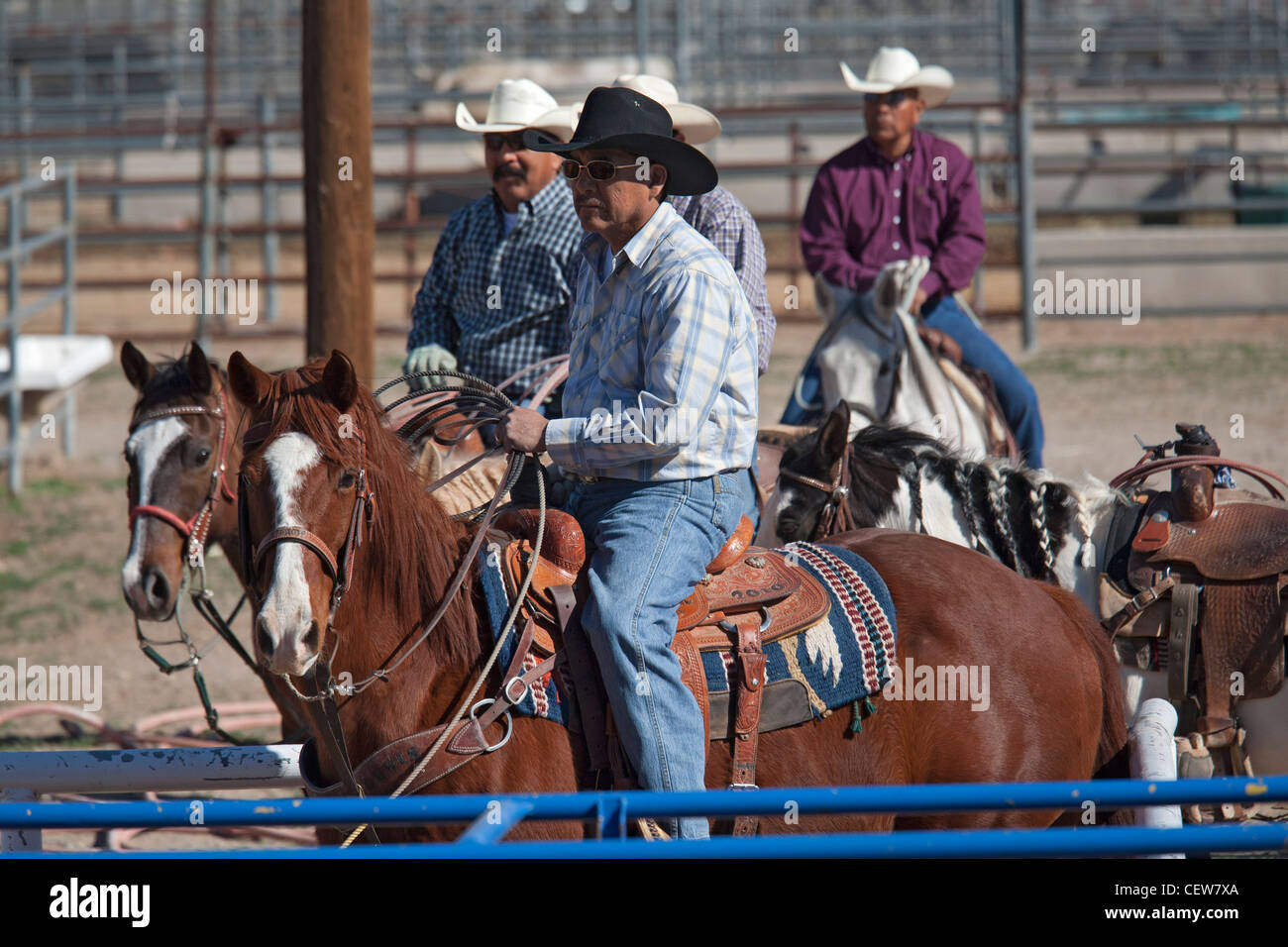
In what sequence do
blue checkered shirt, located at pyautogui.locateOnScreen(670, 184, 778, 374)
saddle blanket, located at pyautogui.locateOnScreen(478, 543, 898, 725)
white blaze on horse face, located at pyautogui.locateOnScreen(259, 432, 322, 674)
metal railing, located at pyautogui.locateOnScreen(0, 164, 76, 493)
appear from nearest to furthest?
white blaze on horse face, located at pyautogui.locateOnScreen(259, 432, 322, 674)
saddle blanket, located at pyautogui.locateOnScreen(478, 543, 898, 725)
blue checkered shirt, located at pyautogui.locateOnScreen(670, 184, 778, 374)
metal railing, located at pyautogui.locateOnScreen(0, 164, 76, 493)

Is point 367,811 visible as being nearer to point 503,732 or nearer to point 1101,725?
point 503,732

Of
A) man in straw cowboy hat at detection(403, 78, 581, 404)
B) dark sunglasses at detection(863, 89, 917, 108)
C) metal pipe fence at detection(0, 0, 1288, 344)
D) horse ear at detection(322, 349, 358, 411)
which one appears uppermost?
metal pipe fence at detection(0, 0, 1288, 344)

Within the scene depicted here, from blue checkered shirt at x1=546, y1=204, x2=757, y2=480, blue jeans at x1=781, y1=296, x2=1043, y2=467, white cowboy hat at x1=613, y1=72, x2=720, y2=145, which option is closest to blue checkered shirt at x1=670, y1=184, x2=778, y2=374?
white cowboy hat at x1=613, y1=72, x2=720, y2=145

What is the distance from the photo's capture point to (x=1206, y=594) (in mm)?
3531

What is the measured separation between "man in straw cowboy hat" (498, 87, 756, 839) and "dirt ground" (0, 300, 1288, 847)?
248 cm

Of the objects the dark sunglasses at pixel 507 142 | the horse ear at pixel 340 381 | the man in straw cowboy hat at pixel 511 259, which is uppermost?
the dark sunglasses at pixel 507 142

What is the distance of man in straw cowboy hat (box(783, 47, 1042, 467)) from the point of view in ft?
18.7

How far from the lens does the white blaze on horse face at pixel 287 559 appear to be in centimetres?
241

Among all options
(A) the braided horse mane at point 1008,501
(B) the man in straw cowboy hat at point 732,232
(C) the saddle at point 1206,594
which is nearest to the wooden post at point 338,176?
(B) the man in straw cowboy hat at point 732,232

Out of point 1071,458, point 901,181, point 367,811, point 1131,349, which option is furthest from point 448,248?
Answer: point 1131,349

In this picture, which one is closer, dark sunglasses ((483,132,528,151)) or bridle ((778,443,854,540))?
bridle ((778,443,854,540))

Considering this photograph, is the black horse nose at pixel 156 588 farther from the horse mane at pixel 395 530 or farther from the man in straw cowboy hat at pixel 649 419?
the man in straw cowboy hat at pixel 649 419

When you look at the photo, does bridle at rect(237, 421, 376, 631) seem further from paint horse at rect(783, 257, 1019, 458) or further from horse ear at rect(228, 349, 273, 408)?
paint horse at rect(783, 257, 1019, 458)

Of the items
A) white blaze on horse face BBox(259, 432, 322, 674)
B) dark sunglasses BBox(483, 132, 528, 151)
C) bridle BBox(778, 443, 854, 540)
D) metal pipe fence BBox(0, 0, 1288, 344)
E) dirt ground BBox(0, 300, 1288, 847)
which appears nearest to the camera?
white blaze on horse face BBox(259, 432, 322, 674)
